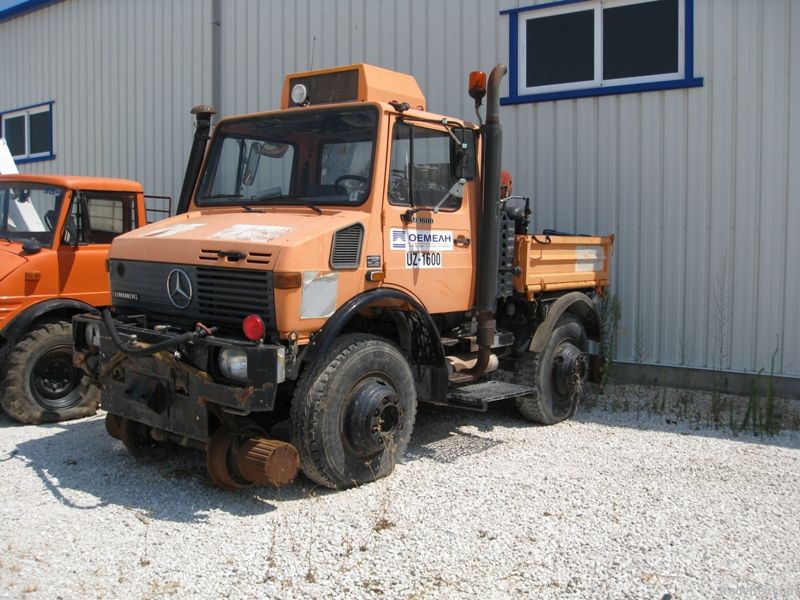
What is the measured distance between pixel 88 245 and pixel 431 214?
345 centimetres

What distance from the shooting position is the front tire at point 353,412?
4938 millimetres

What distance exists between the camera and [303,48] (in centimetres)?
1107

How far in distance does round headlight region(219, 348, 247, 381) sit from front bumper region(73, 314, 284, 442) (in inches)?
Answer: 1.5

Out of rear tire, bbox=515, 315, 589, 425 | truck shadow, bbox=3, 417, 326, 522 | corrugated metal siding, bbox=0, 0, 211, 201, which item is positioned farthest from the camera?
corrugated metal siding, bbox=0, 0, 211, 201

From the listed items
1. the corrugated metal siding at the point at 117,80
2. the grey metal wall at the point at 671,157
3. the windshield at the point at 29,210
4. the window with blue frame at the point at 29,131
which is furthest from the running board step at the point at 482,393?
the window with blue frame at the point at 29,131

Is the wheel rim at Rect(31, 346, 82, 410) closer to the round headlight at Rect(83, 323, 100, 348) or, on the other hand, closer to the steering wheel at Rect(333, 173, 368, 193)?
the round headlight at Rect(83, 323, 100, 348)

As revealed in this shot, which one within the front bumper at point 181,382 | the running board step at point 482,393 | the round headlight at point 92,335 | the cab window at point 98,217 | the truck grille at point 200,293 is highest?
the cab window at point 98,217

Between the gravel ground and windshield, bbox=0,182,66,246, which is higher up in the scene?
windshield, bbox=0,182,66,246

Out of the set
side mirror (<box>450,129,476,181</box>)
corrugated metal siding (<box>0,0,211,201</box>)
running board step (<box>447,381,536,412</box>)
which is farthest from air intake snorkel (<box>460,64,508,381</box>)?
corrugated metal siding (<box>0,0,211,201</box>)

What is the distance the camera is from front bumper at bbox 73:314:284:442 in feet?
15.0

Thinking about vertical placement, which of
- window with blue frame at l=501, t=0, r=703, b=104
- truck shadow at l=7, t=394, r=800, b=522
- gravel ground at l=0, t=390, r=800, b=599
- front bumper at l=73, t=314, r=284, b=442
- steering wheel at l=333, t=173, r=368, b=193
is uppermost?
window with blue frame at l=501, t=0, r=703, b=104

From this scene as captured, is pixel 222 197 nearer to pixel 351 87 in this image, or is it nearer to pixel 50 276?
pixel 351 87

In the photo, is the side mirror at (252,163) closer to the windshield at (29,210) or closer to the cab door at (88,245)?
the cab door at (88,245)

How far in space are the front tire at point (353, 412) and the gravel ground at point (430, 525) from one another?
0.18 metres
